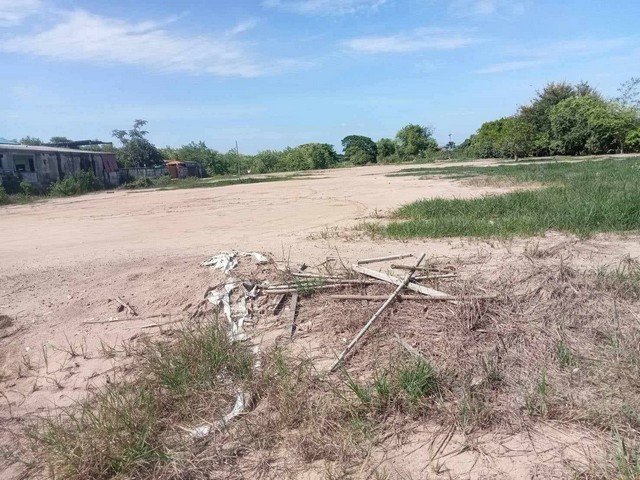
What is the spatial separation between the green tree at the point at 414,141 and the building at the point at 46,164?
149ft

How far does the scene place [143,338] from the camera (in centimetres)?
587

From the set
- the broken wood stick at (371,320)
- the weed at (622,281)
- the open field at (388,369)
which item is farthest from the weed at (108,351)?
the weed at (622,281)

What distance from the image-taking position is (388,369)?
4.60 meters

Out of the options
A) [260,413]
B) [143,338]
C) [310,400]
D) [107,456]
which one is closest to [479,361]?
[310,400]

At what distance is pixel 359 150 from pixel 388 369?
80017mm

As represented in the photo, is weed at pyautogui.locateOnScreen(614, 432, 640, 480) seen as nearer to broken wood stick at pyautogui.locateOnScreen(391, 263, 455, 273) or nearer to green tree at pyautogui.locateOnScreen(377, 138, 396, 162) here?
broken wood stick at pyautogui.locateOnScreen(391, 263, 455, 273)

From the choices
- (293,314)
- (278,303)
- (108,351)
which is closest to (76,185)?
(108,351)

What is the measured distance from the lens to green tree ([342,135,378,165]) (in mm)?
80125

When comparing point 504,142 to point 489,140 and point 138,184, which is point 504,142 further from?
point 138,184

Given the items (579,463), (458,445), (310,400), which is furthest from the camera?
(310,400)

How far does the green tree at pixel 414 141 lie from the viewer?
76938mm

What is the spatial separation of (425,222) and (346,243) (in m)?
2.07

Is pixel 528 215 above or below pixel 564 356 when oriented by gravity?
above

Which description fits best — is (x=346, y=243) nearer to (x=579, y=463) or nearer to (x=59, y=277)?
(x=59, y=277)
